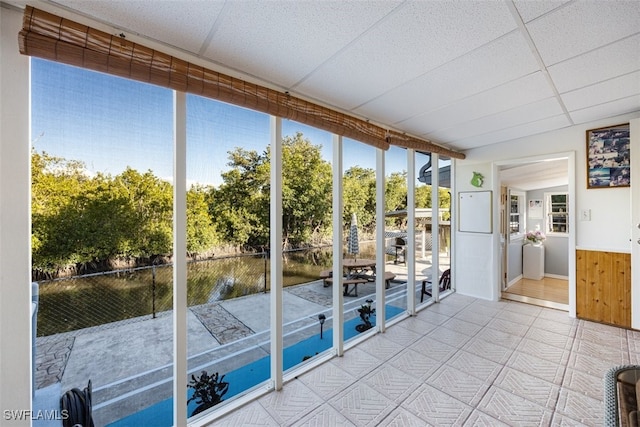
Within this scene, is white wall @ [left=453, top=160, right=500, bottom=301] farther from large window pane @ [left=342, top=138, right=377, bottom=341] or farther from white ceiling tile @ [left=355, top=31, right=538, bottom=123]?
white ceiling tile @ [left=355, top=31, right=538, bottom=123]

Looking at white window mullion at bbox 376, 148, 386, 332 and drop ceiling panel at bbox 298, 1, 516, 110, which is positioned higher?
drop ceiling panel at bbox 298, 1, 516, 110

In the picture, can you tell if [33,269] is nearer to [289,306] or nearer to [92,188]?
[92,188]

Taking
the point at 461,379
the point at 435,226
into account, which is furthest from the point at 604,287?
the point at 461,379

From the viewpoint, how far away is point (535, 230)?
5750mm

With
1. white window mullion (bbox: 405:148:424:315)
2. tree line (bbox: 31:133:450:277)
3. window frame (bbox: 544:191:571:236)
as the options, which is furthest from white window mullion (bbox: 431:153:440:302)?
window frame (bbox: 544:191:571:236)

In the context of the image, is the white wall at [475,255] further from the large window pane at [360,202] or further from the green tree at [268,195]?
the green tree at [268,195]

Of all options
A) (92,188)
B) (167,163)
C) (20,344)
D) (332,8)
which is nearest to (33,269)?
(20,344)

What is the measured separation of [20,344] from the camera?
126cm

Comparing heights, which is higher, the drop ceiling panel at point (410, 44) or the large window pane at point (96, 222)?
the drop ceiling panel at point (410, 44)

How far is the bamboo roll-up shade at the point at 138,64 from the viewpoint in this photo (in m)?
1.20

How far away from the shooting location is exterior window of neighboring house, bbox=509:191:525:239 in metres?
5.24

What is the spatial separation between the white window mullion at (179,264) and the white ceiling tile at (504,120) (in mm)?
3011

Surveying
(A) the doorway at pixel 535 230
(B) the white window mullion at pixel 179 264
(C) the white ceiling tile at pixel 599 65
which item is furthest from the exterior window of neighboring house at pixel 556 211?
(B) the white window mullion at pixel 179 264

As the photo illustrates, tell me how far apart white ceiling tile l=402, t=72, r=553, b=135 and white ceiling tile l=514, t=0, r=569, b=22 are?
0.78 metres
